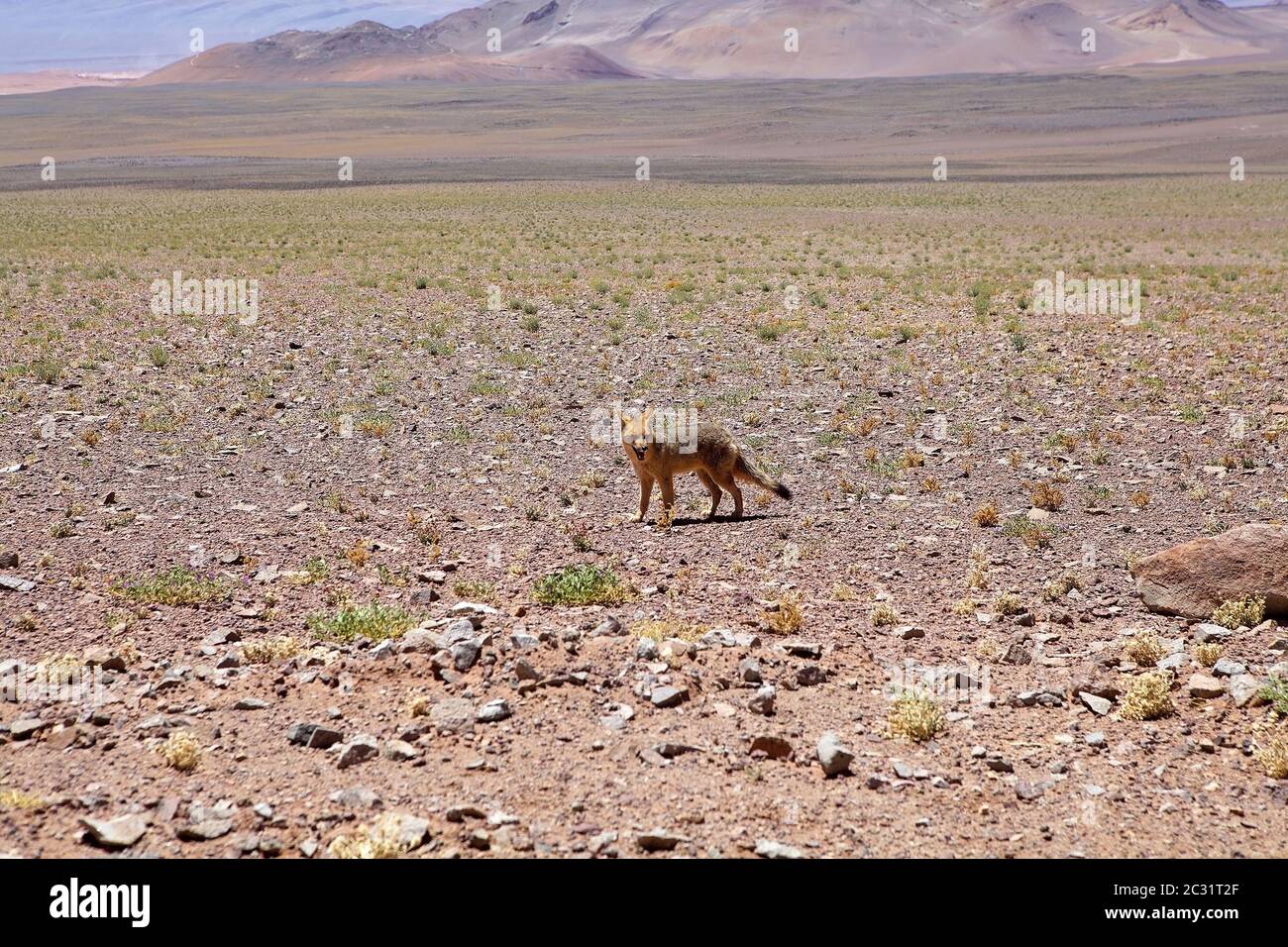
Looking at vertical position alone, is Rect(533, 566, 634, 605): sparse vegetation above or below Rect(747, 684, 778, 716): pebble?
above

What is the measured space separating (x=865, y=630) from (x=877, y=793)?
2.12 meters

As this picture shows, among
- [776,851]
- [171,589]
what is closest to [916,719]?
[776,851]

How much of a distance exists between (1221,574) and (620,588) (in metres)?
3.66

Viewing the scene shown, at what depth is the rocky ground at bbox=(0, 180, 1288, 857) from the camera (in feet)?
15.8

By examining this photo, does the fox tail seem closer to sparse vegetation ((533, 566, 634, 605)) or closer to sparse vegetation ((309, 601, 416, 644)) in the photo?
sparse vegetation ((533, 566, 634, 605))

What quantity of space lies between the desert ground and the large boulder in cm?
23

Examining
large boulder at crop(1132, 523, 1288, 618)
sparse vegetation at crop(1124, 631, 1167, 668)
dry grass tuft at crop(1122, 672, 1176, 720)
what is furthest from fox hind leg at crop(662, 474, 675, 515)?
dry grass tuft at crop(1122, 672, 1176, 720)

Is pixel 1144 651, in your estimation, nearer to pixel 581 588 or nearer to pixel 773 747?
pixel 773 747

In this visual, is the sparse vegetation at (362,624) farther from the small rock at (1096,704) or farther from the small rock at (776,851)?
the small rock at (1096,704)

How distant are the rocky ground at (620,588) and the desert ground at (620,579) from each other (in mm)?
30

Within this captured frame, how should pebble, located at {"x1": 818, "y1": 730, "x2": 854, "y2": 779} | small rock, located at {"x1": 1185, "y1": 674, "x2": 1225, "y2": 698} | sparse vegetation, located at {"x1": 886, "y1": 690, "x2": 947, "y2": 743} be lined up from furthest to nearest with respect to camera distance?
small rock, located at {"x1": 1185, "y1": 674, "x2": 1225, "y2": 698} → sparse vegetation, located at {"x1": 886, "y1": 690, "x2": 947, "y2": 743} → pebble, located at {"x1": 818, "y1": 730, "x2": 854, "y2": 779}

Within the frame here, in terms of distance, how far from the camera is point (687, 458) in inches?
364

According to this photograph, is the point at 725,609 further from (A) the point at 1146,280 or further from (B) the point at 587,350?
(A) the point at 1146,280

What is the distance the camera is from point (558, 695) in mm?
5832
